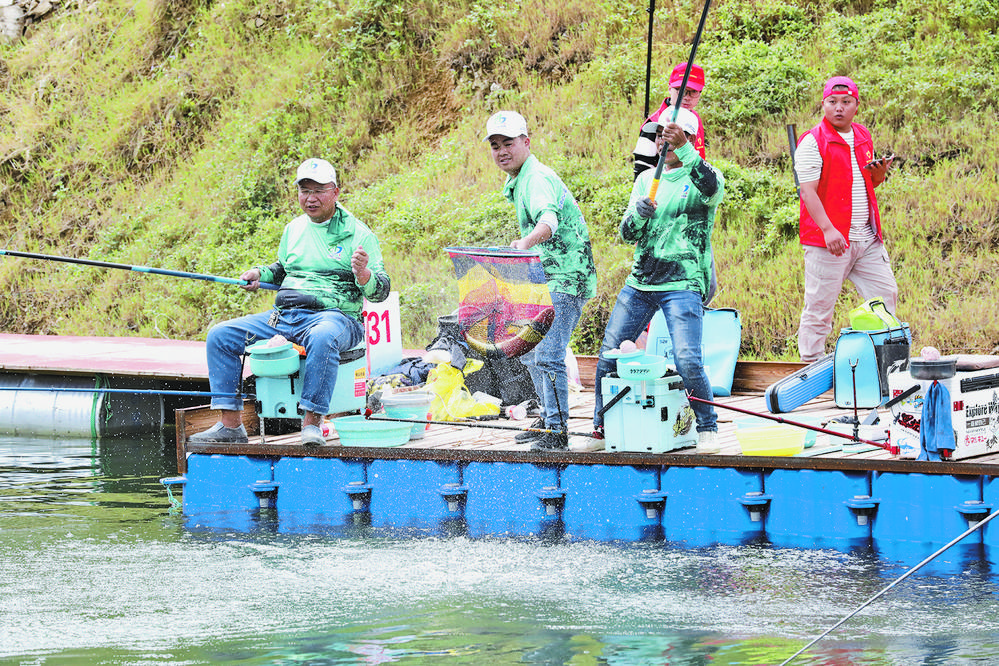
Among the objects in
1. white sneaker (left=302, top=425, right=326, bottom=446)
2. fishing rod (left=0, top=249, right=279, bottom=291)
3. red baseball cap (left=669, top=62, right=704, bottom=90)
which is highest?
red baseball cap (left=669, top=62, right=704, bottom=90)

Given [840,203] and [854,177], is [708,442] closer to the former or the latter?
[840,203]

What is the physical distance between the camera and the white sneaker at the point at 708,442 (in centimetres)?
A: 648

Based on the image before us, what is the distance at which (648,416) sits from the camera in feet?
21.2

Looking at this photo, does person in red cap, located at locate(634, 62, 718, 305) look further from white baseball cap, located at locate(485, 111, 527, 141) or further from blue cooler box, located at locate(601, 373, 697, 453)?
white baseball cap, located at locate(485, 111, 527, 141)

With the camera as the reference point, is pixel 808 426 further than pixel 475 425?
No

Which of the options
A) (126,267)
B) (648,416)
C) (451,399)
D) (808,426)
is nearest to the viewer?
(808,426)

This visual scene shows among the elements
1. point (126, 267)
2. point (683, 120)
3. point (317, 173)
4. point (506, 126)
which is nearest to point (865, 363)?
point (683, 120)

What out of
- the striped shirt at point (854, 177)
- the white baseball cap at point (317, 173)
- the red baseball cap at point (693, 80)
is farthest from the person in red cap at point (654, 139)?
the white baseball cap at point (317, 173)

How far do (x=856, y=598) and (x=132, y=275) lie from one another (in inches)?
505

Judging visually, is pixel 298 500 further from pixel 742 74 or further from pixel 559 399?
pixel 742 74

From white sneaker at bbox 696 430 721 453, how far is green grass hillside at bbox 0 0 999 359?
14.7 ft

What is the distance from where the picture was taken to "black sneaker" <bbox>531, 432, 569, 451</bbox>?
678 centimetres

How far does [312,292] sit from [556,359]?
146cm

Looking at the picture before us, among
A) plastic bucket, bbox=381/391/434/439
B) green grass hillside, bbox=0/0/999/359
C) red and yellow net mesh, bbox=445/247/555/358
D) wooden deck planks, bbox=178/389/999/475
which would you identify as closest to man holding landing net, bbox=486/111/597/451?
red and yellow net mesh, bbox=445/247/555/358
